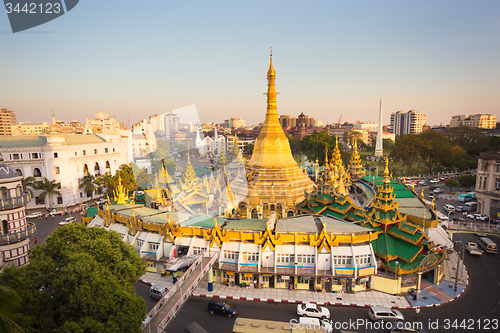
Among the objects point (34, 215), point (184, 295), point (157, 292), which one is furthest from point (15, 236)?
point (34, 215)

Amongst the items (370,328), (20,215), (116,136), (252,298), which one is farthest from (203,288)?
(116,136)

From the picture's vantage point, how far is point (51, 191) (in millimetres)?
48312

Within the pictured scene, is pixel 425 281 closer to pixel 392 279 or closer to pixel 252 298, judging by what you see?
pixel 392 279

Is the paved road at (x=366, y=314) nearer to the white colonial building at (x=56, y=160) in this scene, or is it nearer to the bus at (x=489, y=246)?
the bus at (x=489, y=246)

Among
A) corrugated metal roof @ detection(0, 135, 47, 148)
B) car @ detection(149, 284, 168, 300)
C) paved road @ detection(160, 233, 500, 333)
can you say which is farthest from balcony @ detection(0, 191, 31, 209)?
corrugated metal roof @ detection(0, 135, 47, 148)

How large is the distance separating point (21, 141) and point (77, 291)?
52883 mm

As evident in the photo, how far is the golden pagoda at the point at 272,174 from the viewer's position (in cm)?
3397

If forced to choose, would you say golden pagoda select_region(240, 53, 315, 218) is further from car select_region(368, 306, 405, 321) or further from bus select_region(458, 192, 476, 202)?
bus select_region(458, 192, 476, 202)

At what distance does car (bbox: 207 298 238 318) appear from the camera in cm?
2025

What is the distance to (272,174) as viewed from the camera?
3638cm

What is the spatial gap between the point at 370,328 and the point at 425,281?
9.57m

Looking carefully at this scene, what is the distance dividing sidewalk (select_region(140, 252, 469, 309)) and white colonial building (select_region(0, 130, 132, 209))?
1537 inches

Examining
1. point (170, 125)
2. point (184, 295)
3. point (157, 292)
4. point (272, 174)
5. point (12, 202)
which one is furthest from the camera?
point (272, 174)

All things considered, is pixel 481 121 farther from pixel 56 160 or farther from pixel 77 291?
pixel 77 291
